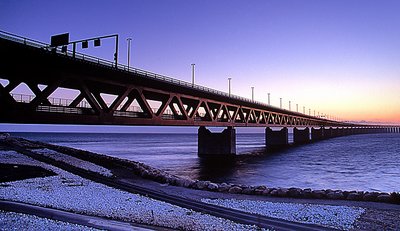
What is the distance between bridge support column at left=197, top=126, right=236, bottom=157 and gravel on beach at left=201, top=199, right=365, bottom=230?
2102 inches

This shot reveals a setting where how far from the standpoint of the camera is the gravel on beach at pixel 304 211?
41.1ft

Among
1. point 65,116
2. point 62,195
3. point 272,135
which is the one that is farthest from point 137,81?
point 272,135

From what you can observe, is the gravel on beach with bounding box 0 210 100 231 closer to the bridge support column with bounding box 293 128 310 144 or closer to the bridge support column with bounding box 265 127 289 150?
the bridge support column with bounding box 265 127 289 150

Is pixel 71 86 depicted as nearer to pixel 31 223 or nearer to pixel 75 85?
pixel 75 85

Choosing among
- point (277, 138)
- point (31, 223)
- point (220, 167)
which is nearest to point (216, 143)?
point (220, 167)

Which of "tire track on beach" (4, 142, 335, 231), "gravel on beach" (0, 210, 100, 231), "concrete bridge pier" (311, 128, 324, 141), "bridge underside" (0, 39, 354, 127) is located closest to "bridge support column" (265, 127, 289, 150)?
"concrete bridge pier" (311, 128, 324, 141)

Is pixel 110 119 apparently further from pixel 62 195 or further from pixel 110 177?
pixel 62 195

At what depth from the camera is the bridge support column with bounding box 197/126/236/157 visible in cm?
7000

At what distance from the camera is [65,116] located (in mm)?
31578

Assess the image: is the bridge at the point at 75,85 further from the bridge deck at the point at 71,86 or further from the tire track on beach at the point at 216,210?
the tire track on beach at the point at 216,210

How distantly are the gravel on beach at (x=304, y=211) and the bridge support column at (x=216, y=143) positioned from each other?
5340cm

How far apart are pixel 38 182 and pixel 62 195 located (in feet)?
17.5

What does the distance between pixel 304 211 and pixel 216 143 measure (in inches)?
2234

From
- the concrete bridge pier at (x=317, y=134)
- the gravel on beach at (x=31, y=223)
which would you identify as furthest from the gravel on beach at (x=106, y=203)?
the concrete bridge pier at (x=317, y=134)
